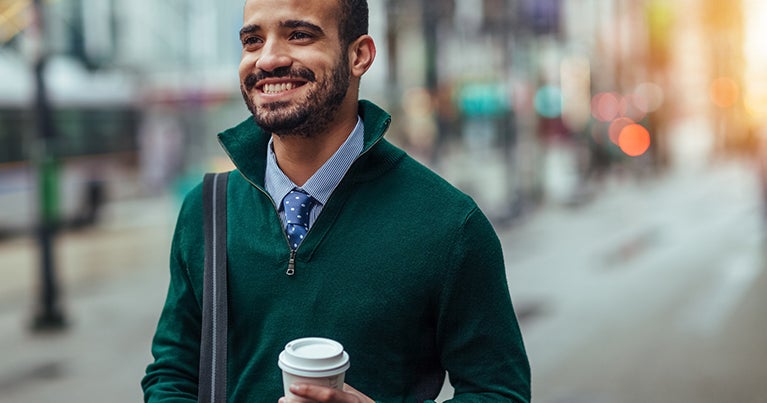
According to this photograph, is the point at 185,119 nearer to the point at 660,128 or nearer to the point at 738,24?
the point at 660,128

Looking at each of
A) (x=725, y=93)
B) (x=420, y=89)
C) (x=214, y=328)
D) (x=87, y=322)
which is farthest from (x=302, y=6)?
(x=725, y=93)

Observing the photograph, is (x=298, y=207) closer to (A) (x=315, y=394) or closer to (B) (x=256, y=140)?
(B) (x=256, y=140)

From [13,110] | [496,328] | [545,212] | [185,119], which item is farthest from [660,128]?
[496,328]

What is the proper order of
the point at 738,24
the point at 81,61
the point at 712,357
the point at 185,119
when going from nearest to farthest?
the point at 712,357
the point at 81,61
the point at 185,119
the point at 738,24

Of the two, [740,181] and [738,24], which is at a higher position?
[738,24]

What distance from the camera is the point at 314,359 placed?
1443 mm

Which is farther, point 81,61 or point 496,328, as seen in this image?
point 81,61

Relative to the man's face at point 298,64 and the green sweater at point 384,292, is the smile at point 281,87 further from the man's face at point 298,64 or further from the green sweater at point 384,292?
the green sweater at point 384,292

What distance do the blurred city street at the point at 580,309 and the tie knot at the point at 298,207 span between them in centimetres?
451

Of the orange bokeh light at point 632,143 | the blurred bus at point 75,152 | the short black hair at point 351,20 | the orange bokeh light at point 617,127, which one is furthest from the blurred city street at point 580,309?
the orange bokeh light at point 632,143

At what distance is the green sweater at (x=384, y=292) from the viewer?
1657 millimetres

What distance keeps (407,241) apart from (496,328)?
26cm

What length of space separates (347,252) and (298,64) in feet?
1.31

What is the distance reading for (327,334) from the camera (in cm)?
166
